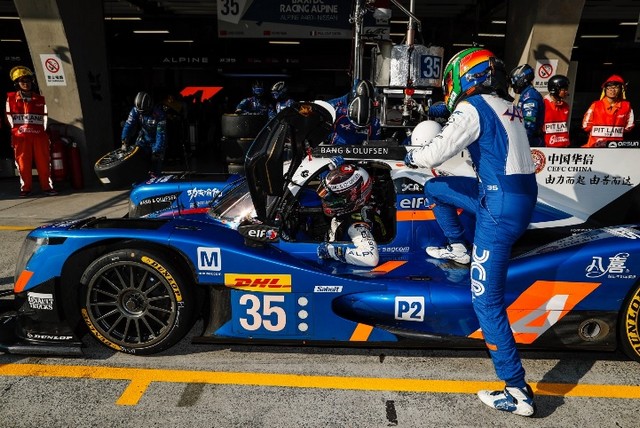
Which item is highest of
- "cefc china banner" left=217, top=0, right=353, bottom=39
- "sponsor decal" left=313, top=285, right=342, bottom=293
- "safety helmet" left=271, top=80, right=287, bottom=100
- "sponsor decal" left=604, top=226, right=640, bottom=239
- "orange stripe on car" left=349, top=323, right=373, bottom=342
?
"cefc china banner" left=217, top=0, right=353, bottom=39

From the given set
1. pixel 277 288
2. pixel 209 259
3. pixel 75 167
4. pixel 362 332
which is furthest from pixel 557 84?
pixel 75 167

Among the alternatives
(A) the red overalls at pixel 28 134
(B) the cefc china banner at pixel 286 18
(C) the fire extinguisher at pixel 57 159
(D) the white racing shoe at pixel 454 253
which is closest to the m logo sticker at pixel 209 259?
(D) the white racing shoe at pixel 454 253

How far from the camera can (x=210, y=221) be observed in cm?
400

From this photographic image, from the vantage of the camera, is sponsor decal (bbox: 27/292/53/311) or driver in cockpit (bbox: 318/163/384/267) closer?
sponsor decal (bbox: 27/292/53/311)

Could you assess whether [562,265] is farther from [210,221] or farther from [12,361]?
[12,361]

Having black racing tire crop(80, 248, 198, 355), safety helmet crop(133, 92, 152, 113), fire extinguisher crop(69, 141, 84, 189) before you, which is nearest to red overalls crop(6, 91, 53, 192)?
fire extinguisher crop(69, 141, 84, 189)

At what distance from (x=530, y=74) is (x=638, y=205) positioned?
2.24 metres

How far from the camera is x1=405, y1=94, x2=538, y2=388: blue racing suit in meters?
2.79

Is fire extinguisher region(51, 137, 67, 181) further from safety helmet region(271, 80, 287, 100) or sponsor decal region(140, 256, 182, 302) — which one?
sponsor decal region(140, 256, 182, 302)

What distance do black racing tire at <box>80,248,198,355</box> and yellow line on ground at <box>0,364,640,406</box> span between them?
0.19 meters

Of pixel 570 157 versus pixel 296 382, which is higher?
pixel 570 157

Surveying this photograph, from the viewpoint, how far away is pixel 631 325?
3.16 m

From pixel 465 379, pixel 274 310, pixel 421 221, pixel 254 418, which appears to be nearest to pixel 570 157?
pixel 421 221

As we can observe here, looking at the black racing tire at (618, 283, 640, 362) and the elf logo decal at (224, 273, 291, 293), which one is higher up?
the elf logo decal at (224, 273, 291, 293)
